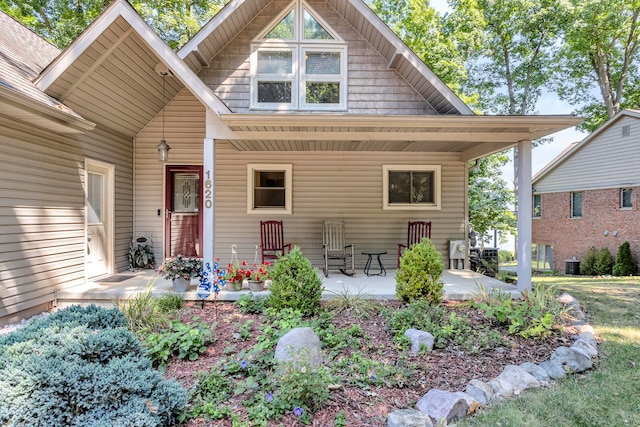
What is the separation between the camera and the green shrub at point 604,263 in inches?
488

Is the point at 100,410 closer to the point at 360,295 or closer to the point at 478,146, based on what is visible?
the point at 360,295

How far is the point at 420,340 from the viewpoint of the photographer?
3.21 meters

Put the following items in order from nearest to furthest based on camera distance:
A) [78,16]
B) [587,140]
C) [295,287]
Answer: [295,287]
[78,16]
[587,140]

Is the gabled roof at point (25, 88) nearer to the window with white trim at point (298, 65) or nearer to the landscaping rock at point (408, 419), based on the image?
the window with white trim at point (298, 65)

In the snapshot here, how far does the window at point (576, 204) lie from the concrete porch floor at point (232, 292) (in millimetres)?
11716

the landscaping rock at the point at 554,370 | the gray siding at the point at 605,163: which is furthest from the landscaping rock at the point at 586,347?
the gray siding at the point at 605,163

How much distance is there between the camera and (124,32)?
461 centimetres

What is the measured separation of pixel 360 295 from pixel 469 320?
133 centimetres

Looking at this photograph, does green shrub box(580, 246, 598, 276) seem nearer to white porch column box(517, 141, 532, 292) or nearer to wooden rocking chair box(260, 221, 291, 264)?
white porch column box(517, 141, 532, 292)

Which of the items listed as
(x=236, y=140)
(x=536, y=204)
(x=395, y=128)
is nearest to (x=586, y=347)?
(x=395, y=128)

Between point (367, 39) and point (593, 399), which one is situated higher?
point (367, 39)

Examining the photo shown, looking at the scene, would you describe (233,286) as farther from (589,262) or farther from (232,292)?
(589,262)

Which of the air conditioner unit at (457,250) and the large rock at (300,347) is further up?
the air conditioner unit at (457,250)

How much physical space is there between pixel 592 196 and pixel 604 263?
110 inches
